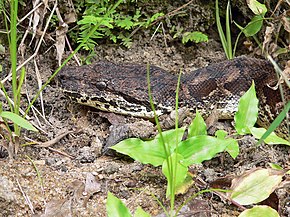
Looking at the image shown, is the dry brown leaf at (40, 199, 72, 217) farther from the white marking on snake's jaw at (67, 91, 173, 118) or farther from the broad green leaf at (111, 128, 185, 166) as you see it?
the white marking on snake's jaw at (67, 91, 173, 118)

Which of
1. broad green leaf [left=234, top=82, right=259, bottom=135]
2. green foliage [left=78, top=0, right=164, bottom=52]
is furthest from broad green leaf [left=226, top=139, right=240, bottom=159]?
green foliage [left=78, top=0, right=164, bottom=52]

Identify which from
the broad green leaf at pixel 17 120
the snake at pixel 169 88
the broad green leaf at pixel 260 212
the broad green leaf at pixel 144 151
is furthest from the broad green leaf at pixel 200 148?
the snake at pixel 169 88

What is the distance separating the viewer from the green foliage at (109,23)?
4.16 meters

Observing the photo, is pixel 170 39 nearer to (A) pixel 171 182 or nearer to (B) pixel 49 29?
(B) pixel 49 29

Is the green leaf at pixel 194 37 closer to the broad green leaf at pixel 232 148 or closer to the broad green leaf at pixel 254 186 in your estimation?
the broad green leaf at pixel 232 148

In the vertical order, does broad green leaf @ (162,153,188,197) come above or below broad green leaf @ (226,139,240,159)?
above

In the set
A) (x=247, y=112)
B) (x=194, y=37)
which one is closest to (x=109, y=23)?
(x=194, y=37)

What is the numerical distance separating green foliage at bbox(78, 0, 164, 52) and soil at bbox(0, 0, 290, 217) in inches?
24.5

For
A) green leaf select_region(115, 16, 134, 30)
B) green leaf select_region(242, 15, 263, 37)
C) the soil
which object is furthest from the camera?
green leaf select_region(115, 16, 134, 30)

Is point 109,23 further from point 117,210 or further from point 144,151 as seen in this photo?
point 117,210

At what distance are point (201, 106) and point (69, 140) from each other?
1.13 metres

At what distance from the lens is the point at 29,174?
2.91 metres

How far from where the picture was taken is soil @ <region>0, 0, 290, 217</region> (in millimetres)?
2709

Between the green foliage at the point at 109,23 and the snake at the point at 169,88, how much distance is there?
0.30 meters
